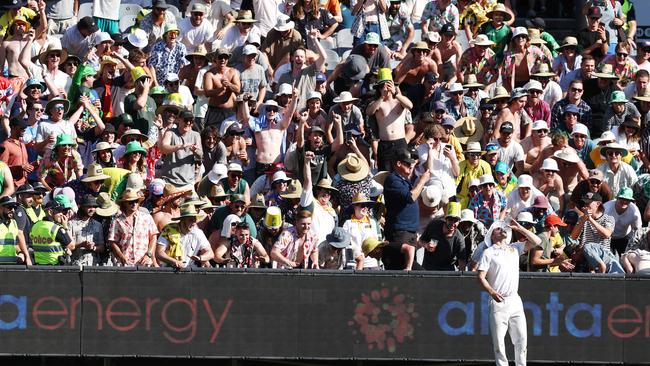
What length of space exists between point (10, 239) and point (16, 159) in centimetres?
274

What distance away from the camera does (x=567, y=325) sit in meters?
18.5

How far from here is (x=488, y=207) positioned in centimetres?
2038

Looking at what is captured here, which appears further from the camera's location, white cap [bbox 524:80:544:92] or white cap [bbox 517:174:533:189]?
white cap [bbox 524:80:544:92]

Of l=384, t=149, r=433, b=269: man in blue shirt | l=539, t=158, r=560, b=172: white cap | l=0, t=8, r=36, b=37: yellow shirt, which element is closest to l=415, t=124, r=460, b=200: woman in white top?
l=384, t=149, r=433, b=269: man in blue shirt

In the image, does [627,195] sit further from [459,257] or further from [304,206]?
[304,206]

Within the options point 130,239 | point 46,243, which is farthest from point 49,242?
point 130,239

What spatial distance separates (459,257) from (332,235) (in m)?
1.41

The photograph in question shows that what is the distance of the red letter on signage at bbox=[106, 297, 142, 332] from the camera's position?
1817 cm

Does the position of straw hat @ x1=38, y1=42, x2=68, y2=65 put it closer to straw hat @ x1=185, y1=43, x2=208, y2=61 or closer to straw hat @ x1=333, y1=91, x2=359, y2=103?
straw hat @ x1=185, y1=43, x2=208, y2=61

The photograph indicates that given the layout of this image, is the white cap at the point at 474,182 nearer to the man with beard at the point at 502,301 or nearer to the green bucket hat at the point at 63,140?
the man with beard at the point at 502,301

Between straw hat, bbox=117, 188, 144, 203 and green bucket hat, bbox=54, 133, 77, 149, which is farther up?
green bucket hat, bbox=54, 133, 77, 149

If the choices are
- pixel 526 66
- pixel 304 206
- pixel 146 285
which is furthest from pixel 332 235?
pixel 526 66

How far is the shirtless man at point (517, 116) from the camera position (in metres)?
22.0

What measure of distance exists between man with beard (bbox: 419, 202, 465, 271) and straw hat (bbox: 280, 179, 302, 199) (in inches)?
67.1
